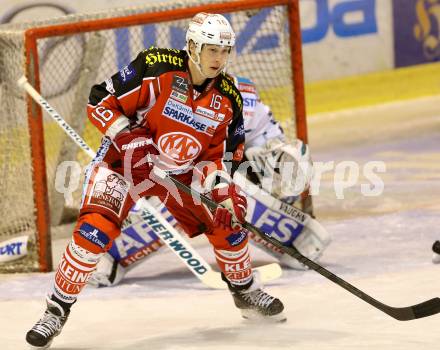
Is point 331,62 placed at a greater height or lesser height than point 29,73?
lesser

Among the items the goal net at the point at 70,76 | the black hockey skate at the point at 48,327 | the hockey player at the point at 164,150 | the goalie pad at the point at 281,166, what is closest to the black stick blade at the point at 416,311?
the hockey player at the point at 164,150

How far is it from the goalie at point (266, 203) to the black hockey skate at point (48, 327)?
3.29 feet

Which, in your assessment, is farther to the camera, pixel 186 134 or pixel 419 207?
pixel 419 207

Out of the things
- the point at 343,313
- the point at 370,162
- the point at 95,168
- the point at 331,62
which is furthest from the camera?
the point at 331,62

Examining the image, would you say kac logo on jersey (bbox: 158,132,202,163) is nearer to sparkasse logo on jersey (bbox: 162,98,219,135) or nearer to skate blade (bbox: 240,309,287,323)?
sparkasse logo on jersey (bbox: 162,98,219,135)

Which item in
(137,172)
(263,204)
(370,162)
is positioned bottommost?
(370,162)

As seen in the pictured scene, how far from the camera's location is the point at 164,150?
452 cm

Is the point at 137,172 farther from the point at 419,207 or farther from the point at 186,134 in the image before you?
the point at 419,207

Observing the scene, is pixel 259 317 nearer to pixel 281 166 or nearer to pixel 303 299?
pixel 303 299

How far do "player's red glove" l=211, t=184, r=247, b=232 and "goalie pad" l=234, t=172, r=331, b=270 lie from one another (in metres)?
1.01

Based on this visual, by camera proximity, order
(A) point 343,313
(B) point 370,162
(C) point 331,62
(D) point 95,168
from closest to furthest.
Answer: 1. (D) point 95,168
2. (A) point 343,313
3. (B) point 370,162
4. (C) point 331,62

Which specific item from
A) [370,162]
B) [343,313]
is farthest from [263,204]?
[370,162]

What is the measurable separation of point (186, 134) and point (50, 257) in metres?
1.40

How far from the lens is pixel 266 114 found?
5707mm
